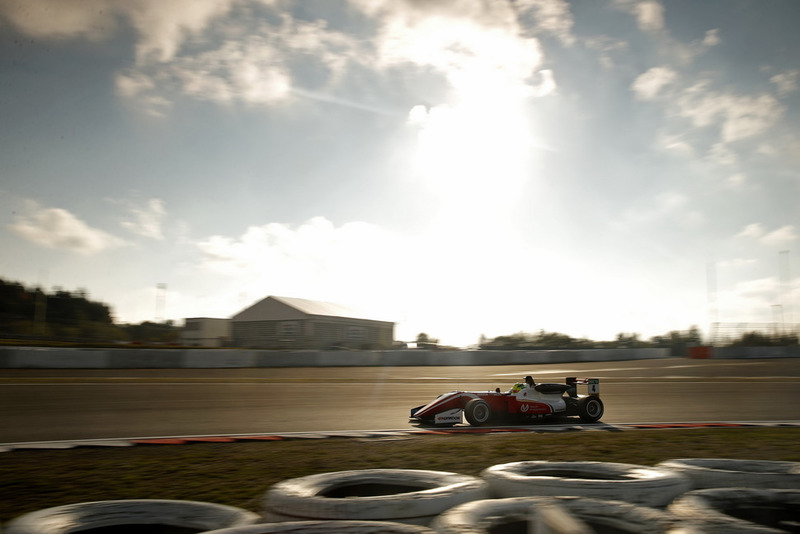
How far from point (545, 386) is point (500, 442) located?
7.67 ft

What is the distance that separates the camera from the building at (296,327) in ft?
158

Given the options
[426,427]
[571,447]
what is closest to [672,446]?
[571,447]

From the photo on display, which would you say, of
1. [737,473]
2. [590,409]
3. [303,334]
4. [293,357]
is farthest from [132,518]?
[303,334]

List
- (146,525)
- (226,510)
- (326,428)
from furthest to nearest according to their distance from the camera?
(326,428)
(226,510)
(146,525)

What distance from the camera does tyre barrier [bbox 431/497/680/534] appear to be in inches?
94.8

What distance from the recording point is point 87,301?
2280 inches

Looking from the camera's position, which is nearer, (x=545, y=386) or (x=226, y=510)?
(x=226, y=510)

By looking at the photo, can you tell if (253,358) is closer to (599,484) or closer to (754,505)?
Answer: (599,484)

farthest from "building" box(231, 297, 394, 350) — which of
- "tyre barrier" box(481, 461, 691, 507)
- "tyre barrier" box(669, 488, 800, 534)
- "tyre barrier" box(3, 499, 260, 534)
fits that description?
"tyre barrier" box(669, 488, 800, 534)

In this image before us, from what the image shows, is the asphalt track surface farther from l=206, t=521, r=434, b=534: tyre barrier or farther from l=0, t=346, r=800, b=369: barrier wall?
l=206, t=521, r=434, b=534: tyre barrier

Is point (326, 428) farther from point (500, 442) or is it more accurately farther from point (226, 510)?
point (226, 510)

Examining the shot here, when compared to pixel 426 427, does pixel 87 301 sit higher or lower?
higher

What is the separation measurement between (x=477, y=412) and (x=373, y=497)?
20.0 ft

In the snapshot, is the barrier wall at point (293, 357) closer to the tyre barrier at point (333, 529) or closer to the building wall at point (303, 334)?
the building wall at point (303, 334)
